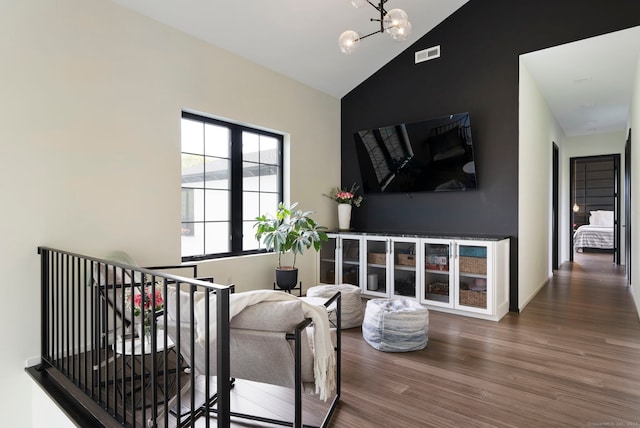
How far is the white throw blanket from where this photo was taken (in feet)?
5.72

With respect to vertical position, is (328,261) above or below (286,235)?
Answer: below

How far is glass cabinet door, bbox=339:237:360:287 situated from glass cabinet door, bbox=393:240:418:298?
548mm

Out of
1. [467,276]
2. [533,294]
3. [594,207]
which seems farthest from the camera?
[594,207]

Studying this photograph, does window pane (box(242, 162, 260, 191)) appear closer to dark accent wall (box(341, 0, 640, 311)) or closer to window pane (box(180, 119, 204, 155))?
window pane (box(180, 119, 204, 155))

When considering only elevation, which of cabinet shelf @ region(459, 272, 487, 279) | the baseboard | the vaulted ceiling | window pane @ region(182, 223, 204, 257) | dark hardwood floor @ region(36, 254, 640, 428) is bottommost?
dark hardwood floor @ region(36, 254, 640, 428)

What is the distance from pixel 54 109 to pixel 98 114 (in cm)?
31

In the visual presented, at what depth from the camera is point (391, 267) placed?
182 inches

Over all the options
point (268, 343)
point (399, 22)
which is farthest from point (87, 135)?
point (399, 22)

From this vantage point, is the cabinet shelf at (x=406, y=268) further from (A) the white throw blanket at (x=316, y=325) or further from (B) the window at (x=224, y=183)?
(A) the white throw blanket at (x=316, y=325)

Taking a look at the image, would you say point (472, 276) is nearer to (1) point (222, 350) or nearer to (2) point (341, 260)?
(2) point (341, 260)

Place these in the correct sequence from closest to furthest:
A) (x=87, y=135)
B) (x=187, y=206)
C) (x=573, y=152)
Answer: (x=87, y=135) → (x=187, y=206) → (x=573, y=152)

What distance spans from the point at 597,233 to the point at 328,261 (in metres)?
8.26

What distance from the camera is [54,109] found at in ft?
9.14

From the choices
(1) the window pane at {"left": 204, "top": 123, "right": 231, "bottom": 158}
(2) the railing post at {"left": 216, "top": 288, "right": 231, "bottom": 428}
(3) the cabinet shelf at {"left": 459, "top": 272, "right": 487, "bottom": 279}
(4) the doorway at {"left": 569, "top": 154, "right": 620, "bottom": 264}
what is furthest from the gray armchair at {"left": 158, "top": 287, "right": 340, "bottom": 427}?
(4) the doorway at {"left": 569, "top": 154, "right": 620, "bottom": 264}
